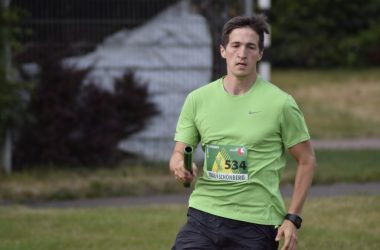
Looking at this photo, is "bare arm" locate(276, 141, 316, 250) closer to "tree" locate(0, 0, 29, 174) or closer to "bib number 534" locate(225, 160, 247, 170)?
"bib number 534" locate(225, 160, 247, 170)

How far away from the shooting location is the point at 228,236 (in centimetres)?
554

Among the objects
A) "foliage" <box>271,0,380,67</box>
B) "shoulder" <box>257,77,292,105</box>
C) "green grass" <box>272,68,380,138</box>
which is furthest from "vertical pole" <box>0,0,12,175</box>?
"foliage" <box>271,0,380,67</box>

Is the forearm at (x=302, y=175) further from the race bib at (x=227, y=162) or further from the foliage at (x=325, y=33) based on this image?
Answer: the foliage at (x=325, y=33)

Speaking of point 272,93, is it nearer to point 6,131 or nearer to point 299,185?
point 299,185

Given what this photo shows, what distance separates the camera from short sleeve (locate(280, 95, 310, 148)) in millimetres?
5527

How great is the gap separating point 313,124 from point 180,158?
17186 mm

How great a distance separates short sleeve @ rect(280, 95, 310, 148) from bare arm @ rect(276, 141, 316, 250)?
35 millimetres

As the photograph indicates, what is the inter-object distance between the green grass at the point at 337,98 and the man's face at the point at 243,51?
1480 cm

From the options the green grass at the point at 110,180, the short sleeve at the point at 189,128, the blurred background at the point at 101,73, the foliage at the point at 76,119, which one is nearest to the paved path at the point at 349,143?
the green grass at the point at 110,180

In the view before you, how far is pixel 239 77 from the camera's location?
18.2 feet

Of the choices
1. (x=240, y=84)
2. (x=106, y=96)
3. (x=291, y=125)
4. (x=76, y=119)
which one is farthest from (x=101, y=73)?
(x=291, y=125)

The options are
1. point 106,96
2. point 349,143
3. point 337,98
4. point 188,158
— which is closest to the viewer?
point 188,158

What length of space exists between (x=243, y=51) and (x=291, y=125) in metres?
0.47

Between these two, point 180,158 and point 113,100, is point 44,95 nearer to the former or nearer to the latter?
point 113,100
